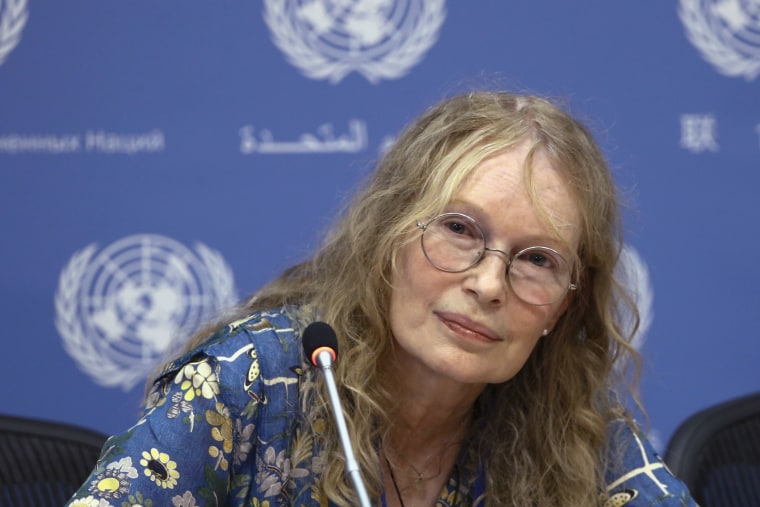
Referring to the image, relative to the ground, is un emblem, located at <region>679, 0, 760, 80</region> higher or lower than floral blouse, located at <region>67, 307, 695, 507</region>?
higher

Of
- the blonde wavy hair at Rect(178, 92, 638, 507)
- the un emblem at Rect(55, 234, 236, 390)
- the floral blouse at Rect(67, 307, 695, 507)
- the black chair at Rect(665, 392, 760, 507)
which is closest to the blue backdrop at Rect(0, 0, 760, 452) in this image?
the un emblem at Rect(55, 234, 236, 390)

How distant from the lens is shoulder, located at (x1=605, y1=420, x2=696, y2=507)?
1.54 m

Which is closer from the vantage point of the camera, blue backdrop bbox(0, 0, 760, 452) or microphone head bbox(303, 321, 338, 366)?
microphone head bbox(303, 321, 338, 366)

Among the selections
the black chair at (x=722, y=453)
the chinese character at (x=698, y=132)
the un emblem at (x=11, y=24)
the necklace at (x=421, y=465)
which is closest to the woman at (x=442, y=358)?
the necklace at (x=421, y=465)

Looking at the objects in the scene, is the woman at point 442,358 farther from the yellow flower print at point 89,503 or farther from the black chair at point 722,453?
the black chair at point 722,453

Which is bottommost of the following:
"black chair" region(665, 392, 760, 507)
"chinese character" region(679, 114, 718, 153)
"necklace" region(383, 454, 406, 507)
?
"black chair" region(665, 392, 760, 507)

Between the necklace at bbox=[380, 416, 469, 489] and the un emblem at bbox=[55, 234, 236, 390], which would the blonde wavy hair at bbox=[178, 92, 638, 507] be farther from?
the un emblem at bbox=[55, 234, 236, 390]

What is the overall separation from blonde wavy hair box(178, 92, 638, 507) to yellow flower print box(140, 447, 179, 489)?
224 mm

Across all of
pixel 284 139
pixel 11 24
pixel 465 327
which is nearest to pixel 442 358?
pixel 465 327

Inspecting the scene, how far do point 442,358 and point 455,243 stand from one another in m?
0.16

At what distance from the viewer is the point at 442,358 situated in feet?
4.63

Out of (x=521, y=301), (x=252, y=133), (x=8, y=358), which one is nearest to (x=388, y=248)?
(x=521, y=301)

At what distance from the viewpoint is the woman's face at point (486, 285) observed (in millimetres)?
1396

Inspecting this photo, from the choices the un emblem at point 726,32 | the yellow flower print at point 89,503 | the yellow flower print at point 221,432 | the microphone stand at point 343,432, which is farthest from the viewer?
the un emblem at point 726,32
